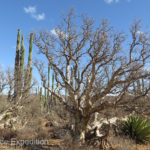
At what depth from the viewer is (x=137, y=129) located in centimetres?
1094

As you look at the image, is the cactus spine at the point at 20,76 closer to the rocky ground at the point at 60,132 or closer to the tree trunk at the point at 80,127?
the rocky ground at the point at 60,132

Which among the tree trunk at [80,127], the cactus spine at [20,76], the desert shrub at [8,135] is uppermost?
the cactus spine at [20,76]

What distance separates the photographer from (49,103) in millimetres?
29344

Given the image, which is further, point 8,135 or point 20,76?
point 20,76

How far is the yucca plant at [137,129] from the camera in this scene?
10.7 m

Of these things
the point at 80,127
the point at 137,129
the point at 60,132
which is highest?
the point at 80,127

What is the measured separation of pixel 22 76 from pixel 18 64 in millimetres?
1848

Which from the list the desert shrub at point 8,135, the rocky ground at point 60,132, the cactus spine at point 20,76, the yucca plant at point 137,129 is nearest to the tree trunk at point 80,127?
the rocky ground at point 60,132

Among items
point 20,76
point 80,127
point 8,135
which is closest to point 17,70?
point 20,76

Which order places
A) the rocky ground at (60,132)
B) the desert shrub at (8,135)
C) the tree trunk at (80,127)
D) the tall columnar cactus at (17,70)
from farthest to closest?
the tall columnar cactus at (17,70)
the desert shrub at (8,135)
the tree trunk at (80,127)
the rocky ground at (60,132)

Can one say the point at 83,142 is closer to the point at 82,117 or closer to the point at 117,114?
the point at 82,117

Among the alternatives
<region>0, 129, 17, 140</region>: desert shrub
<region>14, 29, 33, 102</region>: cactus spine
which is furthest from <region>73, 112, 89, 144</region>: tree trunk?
<region>14, 29, 33, 102</region>: cactus spine

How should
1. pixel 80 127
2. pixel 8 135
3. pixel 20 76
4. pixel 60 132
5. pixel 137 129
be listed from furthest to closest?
pixel 20 76 → pixel 60 132 → pixel 8 135 → pixel 137 129 → pixel 80 127

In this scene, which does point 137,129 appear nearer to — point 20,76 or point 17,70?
point 20,76
